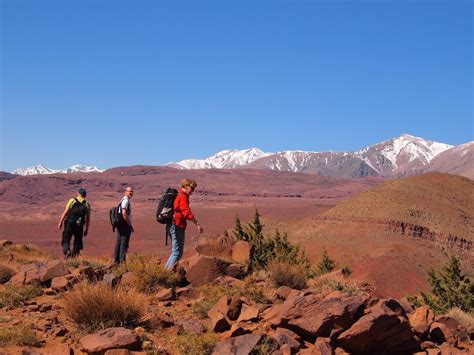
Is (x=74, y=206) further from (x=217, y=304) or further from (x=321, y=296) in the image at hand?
(x=321, y=296)

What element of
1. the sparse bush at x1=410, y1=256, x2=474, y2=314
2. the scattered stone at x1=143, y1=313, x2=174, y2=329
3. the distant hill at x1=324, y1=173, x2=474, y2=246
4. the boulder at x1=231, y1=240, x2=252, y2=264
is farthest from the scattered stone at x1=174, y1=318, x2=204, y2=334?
the distant hill at x1=324, y1=173, x2=474, y2=246

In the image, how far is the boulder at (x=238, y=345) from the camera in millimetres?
5699

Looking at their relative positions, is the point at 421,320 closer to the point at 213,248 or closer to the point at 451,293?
the point at 213,248

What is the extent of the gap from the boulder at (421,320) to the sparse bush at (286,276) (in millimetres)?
2397

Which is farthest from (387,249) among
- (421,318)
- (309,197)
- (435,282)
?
(309,197)

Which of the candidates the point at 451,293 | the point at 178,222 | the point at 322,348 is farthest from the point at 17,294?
the point at 451,293

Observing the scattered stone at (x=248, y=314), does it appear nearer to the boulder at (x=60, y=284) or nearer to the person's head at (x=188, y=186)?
the boulder at (x=60, y=284)

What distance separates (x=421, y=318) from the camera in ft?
24.4

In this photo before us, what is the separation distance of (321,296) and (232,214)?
93.5 meters

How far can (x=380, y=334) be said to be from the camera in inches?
253

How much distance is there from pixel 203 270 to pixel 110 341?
3734 mm

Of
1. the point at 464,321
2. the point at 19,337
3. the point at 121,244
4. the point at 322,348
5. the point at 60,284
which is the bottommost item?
the point at 464,321

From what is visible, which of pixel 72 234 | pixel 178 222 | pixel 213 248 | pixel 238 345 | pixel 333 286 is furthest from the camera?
pixel 213 248

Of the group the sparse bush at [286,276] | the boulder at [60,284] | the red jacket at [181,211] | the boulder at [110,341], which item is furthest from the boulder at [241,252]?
the boulder at [110,341]
